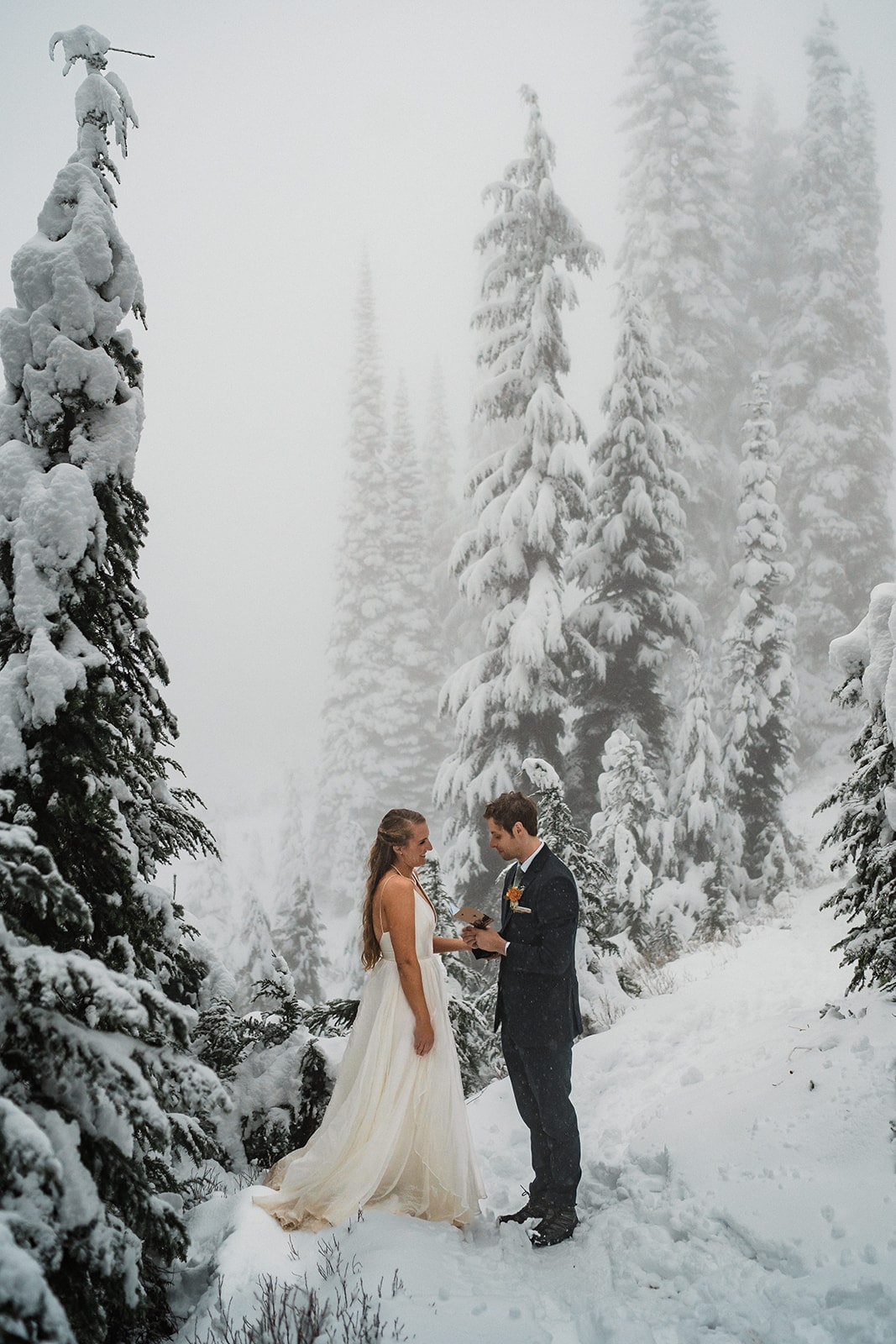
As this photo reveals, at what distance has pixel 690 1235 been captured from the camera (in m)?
3.83

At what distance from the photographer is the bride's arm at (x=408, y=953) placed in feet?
15.0

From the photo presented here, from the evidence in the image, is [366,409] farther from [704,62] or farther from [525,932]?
[525,932]

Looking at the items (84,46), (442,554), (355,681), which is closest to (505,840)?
(84,46)

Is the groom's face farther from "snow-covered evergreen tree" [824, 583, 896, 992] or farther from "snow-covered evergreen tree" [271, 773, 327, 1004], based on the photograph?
"snow-covered evergreen tree" [271, 773, 327, 1004]

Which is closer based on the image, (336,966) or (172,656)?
(336,966)

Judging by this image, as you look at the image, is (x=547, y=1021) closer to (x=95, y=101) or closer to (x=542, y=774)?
(x=542, y=774)

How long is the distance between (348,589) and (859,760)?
29744mm

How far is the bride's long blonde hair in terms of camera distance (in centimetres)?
475

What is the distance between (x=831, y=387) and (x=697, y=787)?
1900 cm

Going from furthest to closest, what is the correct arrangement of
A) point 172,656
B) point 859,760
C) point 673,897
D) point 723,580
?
point 172,656 < point 723,580 < point 673,897 < point 859,760

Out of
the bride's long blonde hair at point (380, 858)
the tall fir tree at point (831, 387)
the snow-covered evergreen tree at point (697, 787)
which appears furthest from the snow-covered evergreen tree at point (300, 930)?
the bride's long blonde hair at point (380, 858)

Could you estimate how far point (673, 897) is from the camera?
637 inches

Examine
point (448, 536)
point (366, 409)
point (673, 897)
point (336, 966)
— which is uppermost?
point (366, 409)

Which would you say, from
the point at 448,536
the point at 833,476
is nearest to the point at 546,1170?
the point at 833,476
